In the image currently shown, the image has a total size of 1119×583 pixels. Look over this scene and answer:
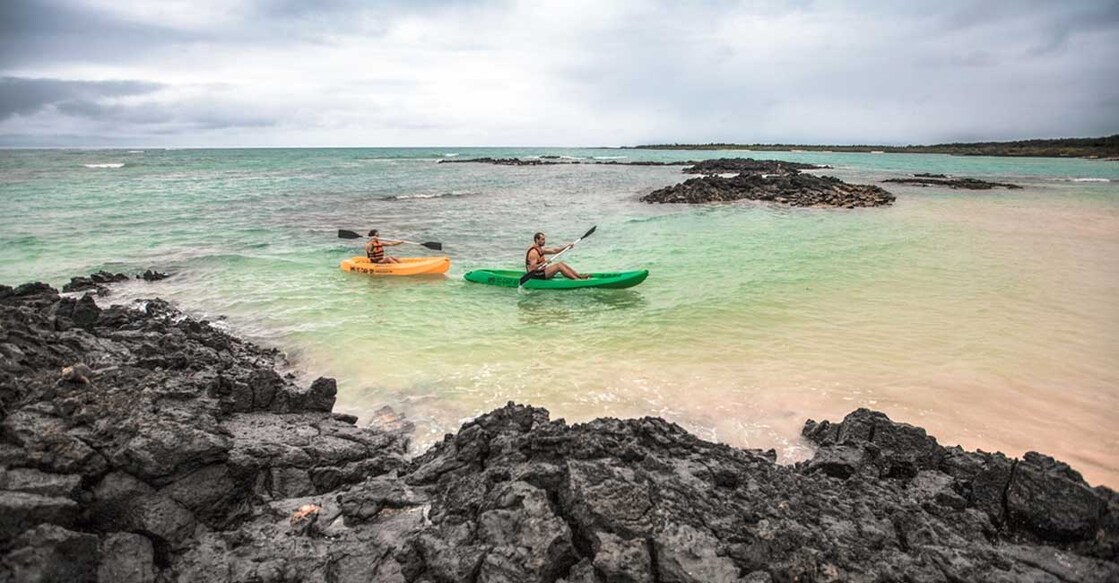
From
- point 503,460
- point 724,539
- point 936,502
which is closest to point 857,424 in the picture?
point 936,502

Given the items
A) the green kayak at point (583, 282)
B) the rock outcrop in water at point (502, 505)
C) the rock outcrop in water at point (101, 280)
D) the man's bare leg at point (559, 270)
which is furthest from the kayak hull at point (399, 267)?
the rock outcrop in water at point (502, 505)

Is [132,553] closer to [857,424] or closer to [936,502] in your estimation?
[936,502]

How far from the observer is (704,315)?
11.2m

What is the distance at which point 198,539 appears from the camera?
154 inches

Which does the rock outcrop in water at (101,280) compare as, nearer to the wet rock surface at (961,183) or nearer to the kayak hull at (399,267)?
the kayak hull at (399,267)

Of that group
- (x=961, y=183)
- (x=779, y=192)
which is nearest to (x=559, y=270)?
(x=779, y=192)

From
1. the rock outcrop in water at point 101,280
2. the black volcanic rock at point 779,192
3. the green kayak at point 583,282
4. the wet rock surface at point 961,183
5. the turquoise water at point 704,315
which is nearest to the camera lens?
the turquoise water at point 704,315

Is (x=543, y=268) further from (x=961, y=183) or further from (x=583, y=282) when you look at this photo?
(x=961, y=183)

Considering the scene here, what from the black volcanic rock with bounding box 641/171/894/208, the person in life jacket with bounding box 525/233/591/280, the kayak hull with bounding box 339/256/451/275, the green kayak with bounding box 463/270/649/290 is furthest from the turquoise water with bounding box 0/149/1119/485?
the black volcanic rock with bounding box 641/171/894/208

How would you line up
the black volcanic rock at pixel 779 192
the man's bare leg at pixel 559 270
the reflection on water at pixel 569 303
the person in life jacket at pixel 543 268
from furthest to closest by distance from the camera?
the black volcanic rock at pixel 779 192, the man's bare leg at pixel 559 270, the person in life jacket at pixel 543 268, the reflection on water at pixel 569 303

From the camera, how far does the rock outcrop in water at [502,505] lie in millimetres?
3426

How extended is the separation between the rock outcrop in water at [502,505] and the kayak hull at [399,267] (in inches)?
385

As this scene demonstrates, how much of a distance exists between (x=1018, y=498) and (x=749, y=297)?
8674 millimetres

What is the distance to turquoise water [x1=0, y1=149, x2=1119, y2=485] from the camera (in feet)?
24.0
